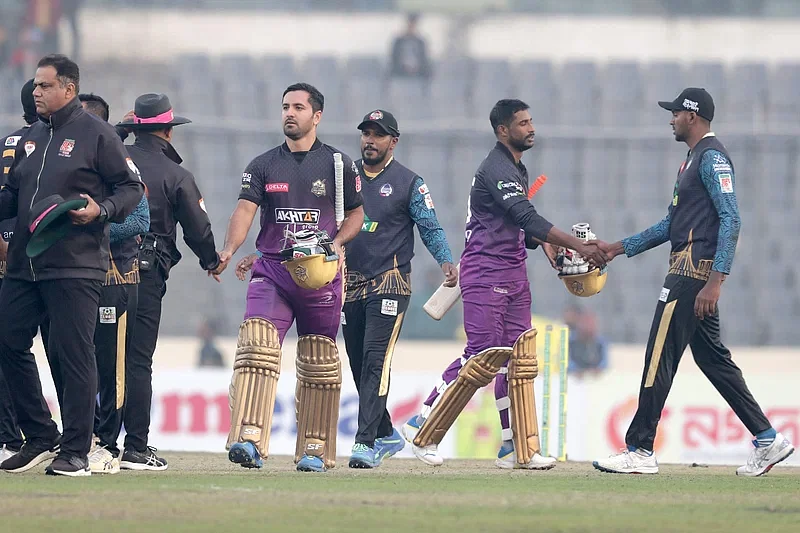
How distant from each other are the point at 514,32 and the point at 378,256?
14641mm

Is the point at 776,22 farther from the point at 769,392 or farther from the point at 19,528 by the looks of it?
the point at 19,528

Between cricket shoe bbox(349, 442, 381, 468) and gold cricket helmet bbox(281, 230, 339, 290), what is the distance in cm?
141

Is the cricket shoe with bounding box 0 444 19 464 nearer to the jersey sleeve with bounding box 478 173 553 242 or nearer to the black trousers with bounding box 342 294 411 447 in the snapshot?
the black trousers with bounding box 342 294 411 447

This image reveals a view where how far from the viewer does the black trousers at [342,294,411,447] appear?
364 inches

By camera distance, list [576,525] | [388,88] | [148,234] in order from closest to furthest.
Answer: [576,525]
[148,234]
[388,88]

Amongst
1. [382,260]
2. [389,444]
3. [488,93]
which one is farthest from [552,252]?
[488,93]

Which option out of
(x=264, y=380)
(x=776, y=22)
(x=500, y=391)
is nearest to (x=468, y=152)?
(x=776, y=22)

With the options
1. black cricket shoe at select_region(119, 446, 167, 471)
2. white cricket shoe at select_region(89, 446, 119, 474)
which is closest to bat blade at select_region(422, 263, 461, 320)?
black cricket shoe at select_region(119, 446, 167, 471)

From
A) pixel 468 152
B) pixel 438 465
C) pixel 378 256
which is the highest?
pixel 468 152

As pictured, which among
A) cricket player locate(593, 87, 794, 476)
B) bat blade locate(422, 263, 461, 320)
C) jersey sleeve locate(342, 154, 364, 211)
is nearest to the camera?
jersey sleeve locate(342, 154, 364, 211)

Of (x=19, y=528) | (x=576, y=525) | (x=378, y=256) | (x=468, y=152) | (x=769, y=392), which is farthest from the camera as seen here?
(x=468, y=152)

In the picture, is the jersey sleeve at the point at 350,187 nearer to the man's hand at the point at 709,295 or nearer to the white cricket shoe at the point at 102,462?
the white cricket shoe at the point at 102,462

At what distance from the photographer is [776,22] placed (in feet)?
77.1

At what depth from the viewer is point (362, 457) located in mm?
9133
